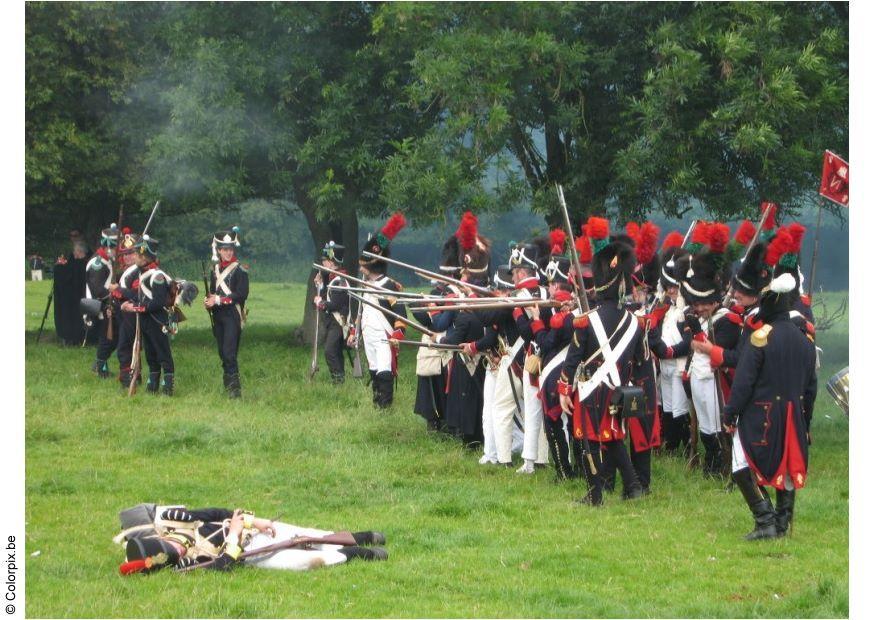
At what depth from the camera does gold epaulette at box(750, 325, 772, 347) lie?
8758 millimetres

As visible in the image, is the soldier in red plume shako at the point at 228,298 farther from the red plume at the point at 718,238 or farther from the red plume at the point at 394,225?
the red plume at the point at 718,238

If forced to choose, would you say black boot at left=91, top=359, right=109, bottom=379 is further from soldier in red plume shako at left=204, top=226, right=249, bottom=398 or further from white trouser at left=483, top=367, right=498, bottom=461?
white trouser at left=483, top=367, right=498, bottom=461

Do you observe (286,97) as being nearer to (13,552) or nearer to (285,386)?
(285,386)

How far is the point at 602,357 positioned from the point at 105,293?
1107 centimetres

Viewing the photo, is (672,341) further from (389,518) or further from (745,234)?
(389,518)

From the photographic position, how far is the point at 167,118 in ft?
71.6

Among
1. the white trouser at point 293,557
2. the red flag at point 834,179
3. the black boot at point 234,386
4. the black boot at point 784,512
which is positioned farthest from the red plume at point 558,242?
the black boot at point 234,386

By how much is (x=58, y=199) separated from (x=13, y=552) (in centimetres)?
1674

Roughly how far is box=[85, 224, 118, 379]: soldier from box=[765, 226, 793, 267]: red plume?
1041cm

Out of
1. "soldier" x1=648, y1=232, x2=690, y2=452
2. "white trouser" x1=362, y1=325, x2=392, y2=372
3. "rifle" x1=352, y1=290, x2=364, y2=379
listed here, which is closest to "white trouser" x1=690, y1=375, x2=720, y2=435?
"soldier" x1=648, y1=232, x2=690, y2=452

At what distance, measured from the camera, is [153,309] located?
16.2 meters

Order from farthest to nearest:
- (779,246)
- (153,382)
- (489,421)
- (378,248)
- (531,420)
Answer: (153,382), (378,248), (489,421), (531,420), (779,246)

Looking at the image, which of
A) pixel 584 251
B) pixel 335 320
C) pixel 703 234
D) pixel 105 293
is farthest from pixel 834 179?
pixel 105 293

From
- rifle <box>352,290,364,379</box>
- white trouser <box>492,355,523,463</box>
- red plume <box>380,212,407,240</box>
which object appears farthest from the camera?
rifle <box>352,290,364,379</box>
